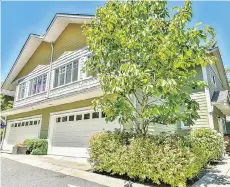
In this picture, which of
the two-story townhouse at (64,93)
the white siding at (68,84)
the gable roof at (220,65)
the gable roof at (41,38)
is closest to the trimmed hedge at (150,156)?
the two-story townhouse at (64,93)

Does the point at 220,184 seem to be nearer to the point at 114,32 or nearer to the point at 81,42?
the point at 114,32

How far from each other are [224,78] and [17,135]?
18405mm

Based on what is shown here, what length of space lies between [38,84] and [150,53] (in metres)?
12.6

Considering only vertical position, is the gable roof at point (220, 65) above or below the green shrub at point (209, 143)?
above

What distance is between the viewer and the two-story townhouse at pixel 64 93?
1044 cm

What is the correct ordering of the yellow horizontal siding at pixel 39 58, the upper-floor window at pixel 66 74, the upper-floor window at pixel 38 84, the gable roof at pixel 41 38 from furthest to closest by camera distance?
the yellow horizontal siding at pixel 39 58 < the upper-floor window at pixel 38 84 < the upper-floor window at pixel 66 74 < the gable roof at pixel 41 38

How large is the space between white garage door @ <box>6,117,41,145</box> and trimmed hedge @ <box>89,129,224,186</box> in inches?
358

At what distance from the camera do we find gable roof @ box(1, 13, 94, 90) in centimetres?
1236

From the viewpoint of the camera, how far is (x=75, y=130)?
11.1 metres

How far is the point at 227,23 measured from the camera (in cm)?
1274

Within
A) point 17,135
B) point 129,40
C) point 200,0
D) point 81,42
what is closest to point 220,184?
point 129,40

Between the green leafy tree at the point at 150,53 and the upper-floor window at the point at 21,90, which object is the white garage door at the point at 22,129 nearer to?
the upper-floor window at the point at 21,90

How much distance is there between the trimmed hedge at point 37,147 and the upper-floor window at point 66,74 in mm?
4074

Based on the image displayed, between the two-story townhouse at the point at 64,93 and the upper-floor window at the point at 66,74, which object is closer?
the two-story townhouse at the point at 64,93
